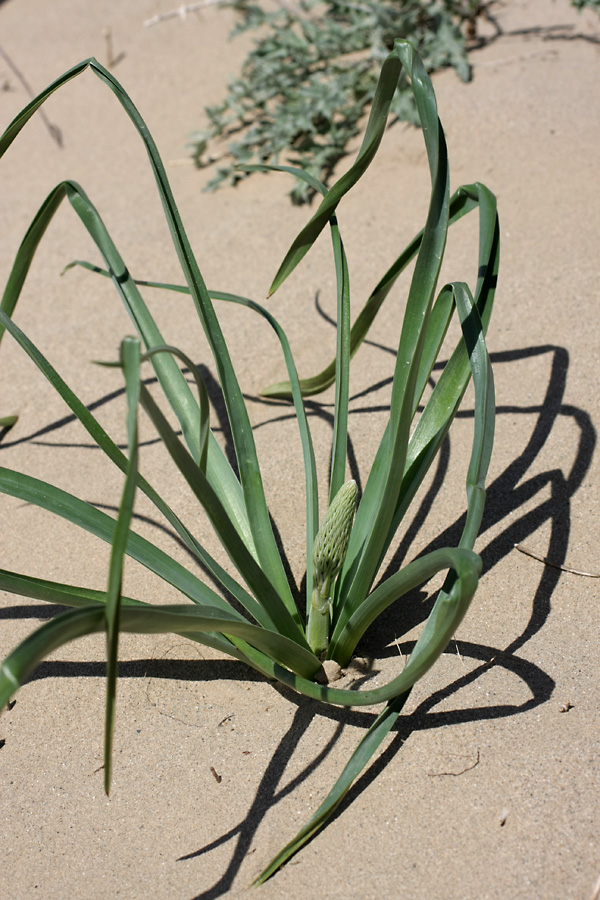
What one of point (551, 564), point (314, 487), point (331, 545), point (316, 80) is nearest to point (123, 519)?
point (331, 545)

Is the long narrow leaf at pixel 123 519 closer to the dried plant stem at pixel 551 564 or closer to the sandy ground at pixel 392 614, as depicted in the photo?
the sandy ground at pixel 392 614

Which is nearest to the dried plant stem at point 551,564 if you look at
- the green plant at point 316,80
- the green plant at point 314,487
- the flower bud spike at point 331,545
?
the green plant at point 314,487

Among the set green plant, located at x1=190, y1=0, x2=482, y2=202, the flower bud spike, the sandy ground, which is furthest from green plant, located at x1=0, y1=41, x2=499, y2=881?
green plant, located at x1=190, y1=0, x2=482, y2=202

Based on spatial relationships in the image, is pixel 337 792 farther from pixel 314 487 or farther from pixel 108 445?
pixel 108 445

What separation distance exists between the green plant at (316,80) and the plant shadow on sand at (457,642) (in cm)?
130

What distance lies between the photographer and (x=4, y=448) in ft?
6.41

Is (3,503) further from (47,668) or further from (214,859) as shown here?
(214,859)

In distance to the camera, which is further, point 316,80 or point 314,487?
point 316,80

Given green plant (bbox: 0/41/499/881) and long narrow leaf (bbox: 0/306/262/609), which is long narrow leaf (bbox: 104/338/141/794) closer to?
green plant (bbox: 0/41/499/881)

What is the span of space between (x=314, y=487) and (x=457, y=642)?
363 mm

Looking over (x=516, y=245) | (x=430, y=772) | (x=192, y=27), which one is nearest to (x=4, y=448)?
(x=430, y=772)

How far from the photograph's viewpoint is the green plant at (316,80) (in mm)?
2701

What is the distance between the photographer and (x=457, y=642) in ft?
4.38

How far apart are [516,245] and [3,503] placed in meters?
1.53
